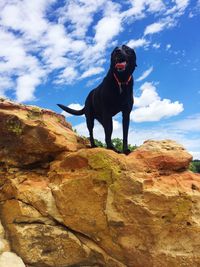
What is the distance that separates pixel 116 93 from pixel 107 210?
2234 mm

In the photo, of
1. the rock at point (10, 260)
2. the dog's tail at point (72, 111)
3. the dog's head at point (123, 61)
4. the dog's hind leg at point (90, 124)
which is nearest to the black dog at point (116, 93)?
the dog's head at point (123, 61)

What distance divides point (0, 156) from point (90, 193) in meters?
1.81

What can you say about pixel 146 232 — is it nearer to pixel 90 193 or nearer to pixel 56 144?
pixel 90 193

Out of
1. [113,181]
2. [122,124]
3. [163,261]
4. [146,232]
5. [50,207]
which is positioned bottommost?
[163,261]

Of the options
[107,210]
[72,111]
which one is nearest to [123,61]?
[72,111]

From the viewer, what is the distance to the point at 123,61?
667cm

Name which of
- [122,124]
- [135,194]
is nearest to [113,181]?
[135,194]

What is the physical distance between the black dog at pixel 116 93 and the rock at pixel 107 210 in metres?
0.98

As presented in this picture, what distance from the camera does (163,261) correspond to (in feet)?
18.5

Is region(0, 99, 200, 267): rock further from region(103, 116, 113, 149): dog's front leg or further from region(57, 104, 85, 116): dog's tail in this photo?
region(57, 104, 85, 116): dog's tail

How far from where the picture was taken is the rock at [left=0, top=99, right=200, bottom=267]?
18.9 feet

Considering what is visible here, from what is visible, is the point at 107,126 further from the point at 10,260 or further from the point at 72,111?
the point at 10,260

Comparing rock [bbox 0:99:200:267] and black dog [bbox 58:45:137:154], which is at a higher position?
black dog [bbox 58:45:137:154]

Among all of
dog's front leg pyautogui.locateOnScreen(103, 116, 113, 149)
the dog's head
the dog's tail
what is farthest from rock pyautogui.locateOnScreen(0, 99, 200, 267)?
the dog's tail
